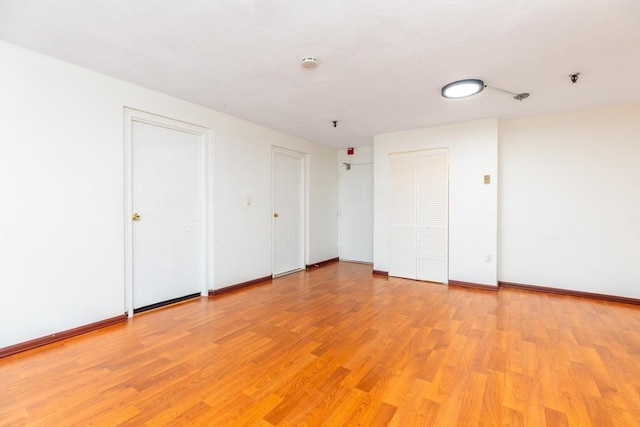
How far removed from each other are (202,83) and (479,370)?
3530 mm

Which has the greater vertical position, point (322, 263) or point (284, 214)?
point (284, 214)

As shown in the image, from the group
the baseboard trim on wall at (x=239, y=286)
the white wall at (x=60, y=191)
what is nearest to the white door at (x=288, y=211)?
the baseboard trim on wall at (x=239, y=286)

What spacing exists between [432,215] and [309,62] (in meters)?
3.10

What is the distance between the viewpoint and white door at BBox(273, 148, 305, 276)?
4898 millimetres

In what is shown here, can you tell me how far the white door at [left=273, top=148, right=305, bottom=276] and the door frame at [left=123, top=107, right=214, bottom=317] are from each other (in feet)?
4.14

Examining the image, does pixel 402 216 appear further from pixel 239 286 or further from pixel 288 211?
pixel 239 286

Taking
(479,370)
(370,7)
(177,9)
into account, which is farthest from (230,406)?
(370,7)

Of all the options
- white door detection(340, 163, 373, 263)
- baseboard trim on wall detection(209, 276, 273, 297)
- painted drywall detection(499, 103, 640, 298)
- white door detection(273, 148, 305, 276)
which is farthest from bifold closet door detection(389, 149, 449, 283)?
baseboard trim on wall detection(209, 276, 273, 297)

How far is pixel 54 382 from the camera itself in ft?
6.29

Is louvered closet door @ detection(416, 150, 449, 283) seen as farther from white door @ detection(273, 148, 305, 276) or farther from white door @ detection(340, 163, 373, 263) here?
white door @ detection(273, 148, 305, 276)

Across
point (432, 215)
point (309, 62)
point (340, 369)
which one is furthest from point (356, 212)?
point (340, 369)

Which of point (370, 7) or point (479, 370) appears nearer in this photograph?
point (370, 7)

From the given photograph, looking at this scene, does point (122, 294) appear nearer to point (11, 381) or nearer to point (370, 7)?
point (11, 381)

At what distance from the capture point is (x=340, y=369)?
2.09 meters
